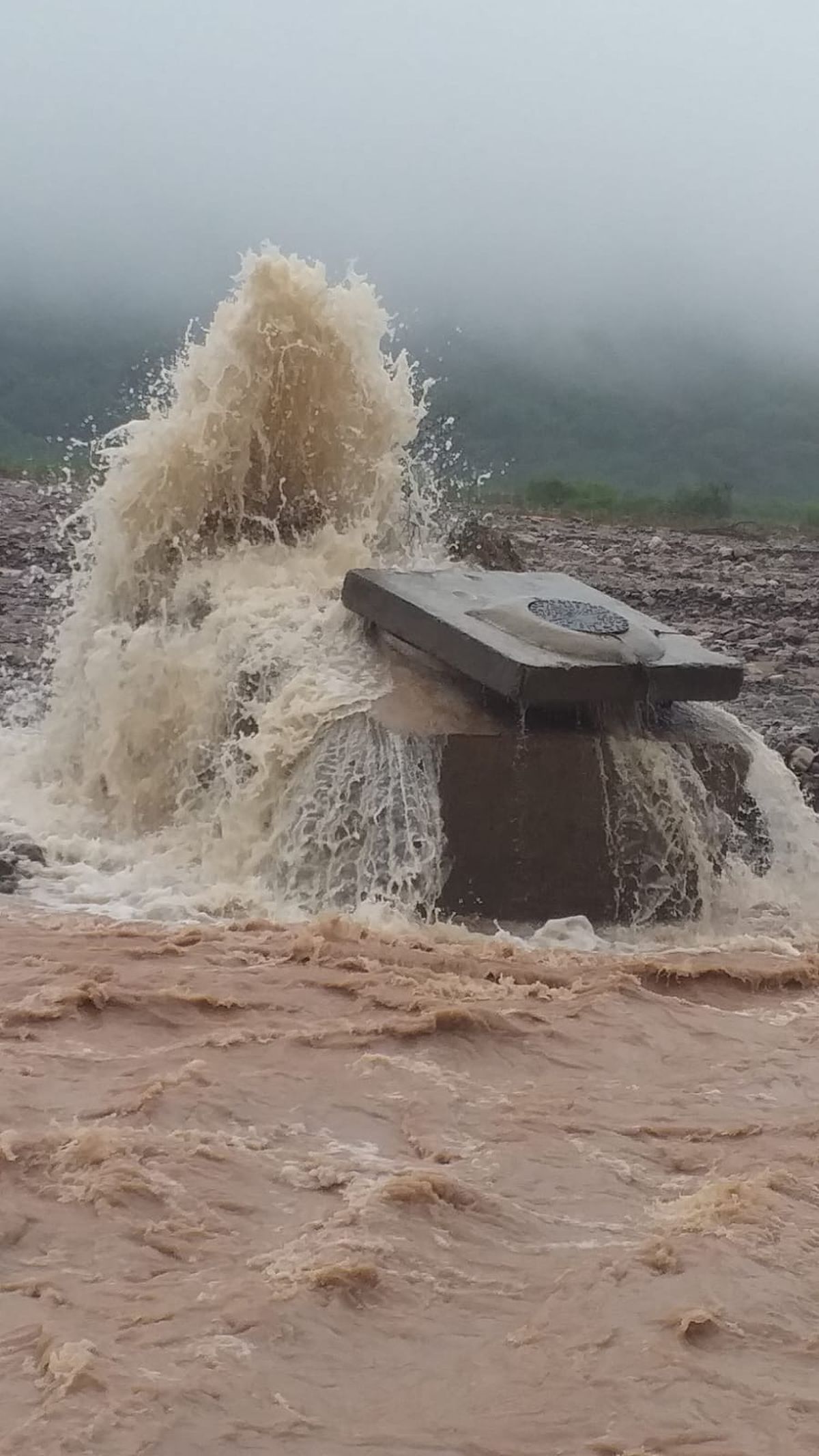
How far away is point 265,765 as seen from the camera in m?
7.57

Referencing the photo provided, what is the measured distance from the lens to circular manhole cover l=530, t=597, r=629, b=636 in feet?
24.1

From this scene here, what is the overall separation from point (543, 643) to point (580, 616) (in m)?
0.44

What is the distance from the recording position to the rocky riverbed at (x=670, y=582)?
423 inches

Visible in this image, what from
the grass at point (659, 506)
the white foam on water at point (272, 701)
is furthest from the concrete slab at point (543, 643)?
the grass at point (659, 506)

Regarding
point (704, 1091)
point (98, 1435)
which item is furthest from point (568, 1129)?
point (98, 1435)

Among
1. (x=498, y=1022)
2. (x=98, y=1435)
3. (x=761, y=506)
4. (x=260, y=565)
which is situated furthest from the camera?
(x=761, y=506)

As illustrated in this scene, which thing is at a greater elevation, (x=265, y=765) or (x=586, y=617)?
(x=586, y=617)

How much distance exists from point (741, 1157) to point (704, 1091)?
59cm

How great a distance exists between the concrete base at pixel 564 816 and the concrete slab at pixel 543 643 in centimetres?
20

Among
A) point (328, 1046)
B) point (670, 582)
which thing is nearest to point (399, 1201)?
point (328, 1046)

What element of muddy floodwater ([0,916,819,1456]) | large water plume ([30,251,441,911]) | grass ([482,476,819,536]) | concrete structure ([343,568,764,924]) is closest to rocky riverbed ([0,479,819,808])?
grass ([482,476,819,536])

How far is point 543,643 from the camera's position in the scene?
23.7 feet

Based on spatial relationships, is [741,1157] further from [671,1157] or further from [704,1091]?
[704,1091]

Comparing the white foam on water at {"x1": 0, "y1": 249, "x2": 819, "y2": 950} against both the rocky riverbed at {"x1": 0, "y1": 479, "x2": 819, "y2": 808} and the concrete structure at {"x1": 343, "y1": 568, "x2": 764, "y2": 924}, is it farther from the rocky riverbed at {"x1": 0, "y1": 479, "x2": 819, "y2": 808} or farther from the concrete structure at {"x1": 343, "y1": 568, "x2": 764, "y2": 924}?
the rocky riverbed at {"x1": 0, "y1": 479, "x2": 819, "y2": 808}
